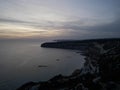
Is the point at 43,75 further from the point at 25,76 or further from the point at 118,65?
the point at 118,65

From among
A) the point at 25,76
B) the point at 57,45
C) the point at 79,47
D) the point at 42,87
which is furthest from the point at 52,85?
the point at 57,45

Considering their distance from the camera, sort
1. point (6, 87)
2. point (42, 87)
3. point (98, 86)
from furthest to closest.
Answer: point (6, 87) < point (42, 87) < point (98, 86)

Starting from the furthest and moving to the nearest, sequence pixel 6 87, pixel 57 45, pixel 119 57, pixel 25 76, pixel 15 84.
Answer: pixel 57 45
pixel 25 76
pixel 15 84
pixel 6 87
pixel 119 57

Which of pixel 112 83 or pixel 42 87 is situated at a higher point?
pixel 112 83

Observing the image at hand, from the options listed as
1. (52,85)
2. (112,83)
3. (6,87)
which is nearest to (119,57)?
Result: (112,83)

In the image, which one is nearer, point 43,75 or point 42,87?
point 42,87

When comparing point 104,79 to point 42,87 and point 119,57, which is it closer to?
point 119,57

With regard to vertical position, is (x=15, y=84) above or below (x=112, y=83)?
below

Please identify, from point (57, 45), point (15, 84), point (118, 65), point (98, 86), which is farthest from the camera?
point (57, 45)

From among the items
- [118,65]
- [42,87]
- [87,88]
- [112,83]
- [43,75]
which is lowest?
[43,75]
